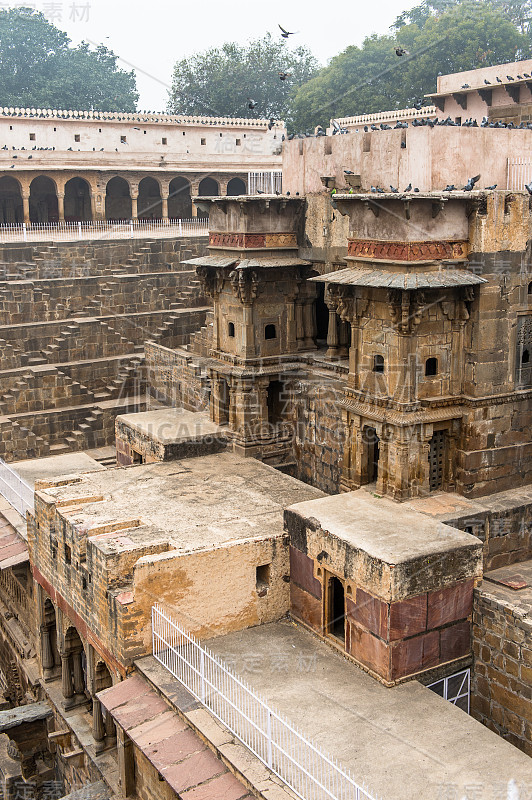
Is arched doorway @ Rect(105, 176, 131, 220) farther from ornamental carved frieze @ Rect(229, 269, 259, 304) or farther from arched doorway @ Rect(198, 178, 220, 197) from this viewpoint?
ornamental carved frieze @ Rect(229, 269, 259, 304)

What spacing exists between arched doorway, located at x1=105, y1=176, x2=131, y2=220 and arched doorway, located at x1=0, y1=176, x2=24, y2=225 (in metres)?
3.63

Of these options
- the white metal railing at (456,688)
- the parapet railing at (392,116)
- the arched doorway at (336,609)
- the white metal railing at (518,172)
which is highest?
the parapet railing at (392,116)

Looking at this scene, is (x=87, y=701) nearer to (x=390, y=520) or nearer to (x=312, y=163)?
(x=390, y=520)

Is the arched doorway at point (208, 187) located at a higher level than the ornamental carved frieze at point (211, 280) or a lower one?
higher

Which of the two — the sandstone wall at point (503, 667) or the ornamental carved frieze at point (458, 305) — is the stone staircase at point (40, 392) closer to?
the ornamental carved frieze at point (458, 305)

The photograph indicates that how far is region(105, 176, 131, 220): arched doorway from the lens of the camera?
3553 cm

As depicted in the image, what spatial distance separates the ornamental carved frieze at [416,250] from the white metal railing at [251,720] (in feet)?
20.8

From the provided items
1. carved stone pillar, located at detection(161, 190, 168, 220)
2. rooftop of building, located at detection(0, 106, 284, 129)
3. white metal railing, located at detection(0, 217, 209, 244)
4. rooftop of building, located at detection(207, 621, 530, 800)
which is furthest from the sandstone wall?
rooftop of building, located at detection(0, 106, 284, 129)

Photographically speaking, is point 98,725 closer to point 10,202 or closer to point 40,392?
point 40,392

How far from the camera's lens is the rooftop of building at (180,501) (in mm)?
13055

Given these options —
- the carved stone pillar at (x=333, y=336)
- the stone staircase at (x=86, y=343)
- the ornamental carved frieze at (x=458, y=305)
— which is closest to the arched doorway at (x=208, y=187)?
the stone staircase at (x=86, y=343)

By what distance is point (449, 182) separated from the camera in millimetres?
14234

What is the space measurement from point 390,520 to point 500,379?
3.24 meters

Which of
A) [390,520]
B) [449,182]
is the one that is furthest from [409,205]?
[390,520]
